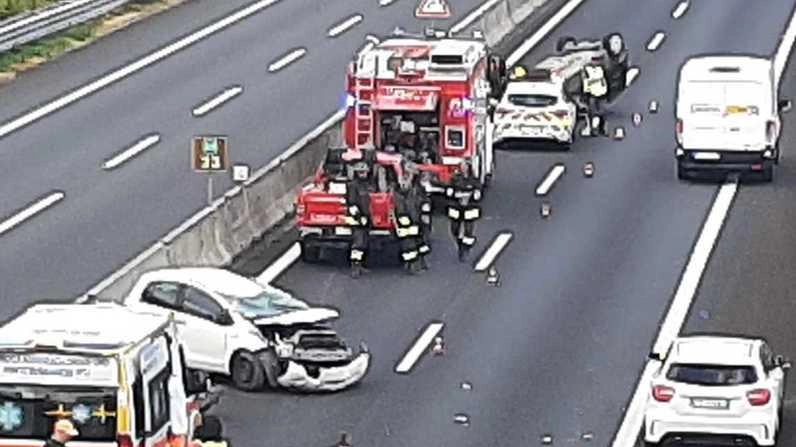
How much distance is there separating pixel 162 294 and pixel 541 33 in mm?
33794

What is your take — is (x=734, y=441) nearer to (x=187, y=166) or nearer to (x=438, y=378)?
(x=438, y=378)

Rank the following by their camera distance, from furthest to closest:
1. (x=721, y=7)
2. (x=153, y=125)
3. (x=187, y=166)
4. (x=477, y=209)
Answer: (x=721, y=7)
(x=153, y=125)
(x=187, y=166)
(x=477, y=209)

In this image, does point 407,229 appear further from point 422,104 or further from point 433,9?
point 433,9

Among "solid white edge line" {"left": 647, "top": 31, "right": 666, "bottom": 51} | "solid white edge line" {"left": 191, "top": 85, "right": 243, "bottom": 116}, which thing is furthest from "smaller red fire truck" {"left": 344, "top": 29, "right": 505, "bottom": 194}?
"solid white edge line" {"left": 647, "top": 31, "right": 666, "bottom": 51}

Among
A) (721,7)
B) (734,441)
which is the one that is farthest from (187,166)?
(721,7)

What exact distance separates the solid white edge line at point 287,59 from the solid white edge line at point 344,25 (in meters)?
2.37

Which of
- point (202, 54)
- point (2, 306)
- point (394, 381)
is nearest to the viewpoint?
point (394, 381)

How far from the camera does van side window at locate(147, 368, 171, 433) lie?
28.0 meters

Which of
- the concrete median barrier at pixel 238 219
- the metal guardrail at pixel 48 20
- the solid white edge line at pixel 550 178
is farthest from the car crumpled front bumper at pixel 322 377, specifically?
the metal guardrail at pixel 48 20

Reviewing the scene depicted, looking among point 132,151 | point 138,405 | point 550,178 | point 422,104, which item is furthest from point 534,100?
point 138,405

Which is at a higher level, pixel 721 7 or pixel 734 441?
pixel 734 441

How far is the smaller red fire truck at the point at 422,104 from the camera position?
2016 inches

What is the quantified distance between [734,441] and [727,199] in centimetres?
1907

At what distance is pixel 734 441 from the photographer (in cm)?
3522
